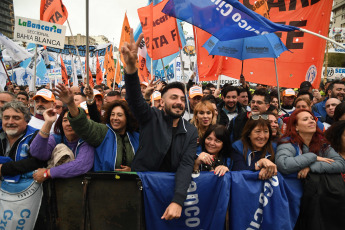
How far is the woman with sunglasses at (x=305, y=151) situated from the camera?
247 cm

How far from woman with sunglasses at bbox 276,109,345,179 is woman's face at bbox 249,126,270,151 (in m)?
0.18

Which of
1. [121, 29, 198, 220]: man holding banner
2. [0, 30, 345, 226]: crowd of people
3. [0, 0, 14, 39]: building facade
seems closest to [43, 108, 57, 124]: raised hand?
[0, 30, 345, 226]: crowd of people

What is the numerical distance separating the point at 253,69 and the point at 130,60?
4.54 metres

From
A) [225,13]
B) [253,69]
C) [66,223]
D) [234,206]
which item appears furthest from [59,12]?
[234,206]

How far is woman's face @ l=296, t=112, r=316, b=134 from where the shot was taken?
274 centimetres

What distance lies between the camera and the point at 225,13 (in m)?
3.50

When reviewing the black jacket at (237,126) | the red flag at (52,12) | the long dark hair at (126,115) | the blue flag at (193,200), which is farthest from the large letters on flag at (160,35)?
the blue flag at (193,200)

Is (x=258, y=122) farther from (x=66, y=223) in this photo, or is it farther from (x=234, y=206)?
(x=66, y=223)

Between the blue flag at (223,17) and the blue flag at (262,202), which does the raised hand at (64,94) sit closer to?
the blue flag at (262,202)

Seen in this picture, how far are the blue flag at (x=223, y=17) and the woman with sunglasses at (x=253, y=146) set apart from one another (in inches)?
50.9

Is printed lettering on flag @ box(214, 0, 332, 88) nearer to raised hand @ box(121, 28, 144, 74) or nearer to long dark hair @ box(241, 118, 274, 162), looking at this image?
long dark hair @ box(241, 118, 274, 162)

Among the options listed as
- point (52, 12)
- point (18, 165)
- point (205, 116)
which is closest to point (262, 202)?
point (205, 116)

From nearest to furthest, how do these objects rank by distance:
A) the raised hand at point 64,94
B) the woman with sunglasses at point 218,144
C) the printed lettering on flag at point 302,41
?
1. the raised hand at point 64,94
2. the woman with sunglasses at point 218,144
3. the printed lettering on flag at point 302,41

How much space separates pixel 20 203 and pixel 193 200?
177 centimetres
